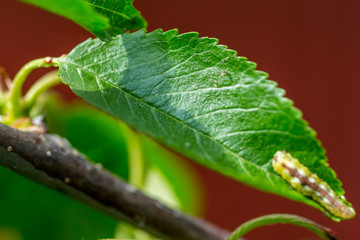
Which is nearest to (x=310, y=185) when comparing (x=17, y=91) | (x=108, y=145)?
(x=17, y=91)

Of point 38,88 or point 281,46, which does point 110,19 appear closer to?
point 38,88

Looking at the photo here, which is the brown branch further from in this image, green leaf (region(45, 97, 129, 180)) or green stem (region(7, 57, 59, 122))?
green leaf (region(45, 97, 129, 180))

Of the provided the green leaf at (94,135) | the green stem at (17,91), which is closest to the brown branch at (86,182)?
the green stem at (17,91)

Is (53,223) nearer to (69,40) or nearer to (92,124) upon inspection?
(92,124)

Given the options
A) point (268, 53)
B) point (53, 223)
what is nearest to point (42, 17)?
point (268, 53)

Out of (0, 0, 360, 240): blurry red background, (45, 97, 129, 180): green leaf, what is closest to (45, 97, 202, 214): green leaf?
(45, 97, 129, 180): green leaf

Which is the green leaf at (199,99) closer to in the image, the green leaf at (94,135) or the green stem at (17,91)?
the green stem at (17,91)
